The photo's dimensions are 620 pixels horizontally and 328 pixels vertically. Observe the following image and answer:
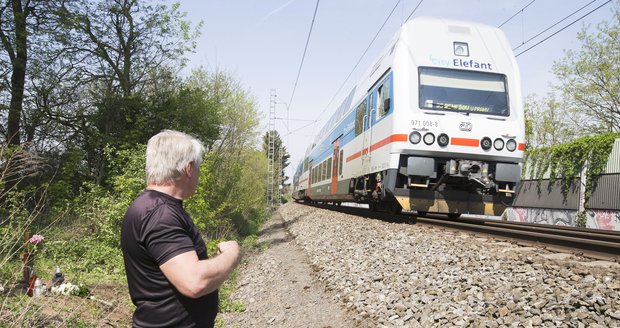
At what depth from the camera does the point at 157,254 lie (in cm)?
211

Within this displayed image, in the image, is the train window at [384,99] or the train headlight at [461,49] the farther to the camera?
the train window at [384,99]

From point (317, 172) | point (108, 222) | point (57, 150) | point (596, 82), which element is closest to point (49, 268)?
point (108, 222)

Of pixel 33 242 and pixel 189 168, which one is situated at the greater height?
pixel 189 168

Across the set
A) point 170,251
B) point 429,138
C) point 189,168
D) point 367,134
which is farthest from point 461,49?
point 170,251

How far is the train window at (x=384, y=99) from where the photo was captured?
1109cm

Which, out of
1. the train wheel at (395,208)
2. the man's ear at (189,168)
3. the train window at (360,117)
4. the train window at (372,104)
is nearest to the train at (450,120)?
the train window at (372,104)

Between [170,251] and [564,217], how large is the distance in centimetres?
2457

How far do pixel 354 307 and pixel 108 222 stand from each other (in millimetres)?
9829

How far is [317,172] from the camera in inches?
1003

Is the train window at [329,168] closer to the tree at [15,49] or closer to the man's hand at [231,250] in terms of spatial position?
the tree at [15,49]

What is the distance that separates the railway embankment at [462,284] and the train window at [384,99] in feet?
10.3

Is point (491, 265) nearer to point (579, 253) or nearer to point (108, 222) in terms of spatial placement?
point (579, 253)

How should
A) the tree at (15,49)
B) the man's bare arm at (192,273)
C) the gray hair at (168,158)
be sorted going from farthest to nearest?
the tree at (15,49), the gray hair at (168,158), the man's bare arm at (192,273)

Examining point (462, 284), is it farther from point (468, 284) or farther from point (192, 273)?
point (192, 273)
